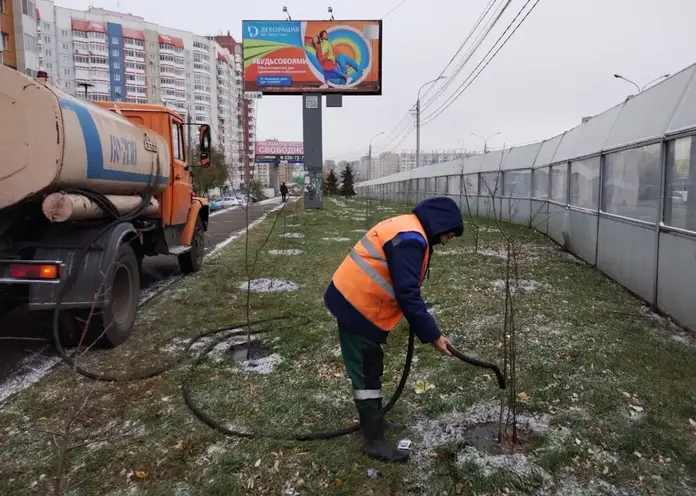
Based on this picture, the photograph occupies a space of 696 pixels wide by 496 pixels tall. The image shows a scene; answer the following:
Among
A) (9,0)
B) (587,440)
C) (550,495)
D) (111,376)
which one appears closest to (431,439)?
(550,495)

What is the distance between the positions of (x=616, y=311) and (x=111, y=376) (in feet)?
18.2

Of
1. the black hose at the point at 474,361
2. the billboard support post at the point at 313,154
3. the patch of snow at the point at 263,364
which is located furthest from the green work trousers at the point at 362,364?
the billboard support post at the point at 313,154

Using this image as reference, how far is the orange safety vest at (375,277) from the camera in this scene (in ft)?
9.06

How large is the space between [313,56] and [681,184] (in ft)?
73.4

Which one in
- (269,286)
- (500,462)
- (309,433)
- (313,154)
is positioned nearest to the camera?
(500,462)

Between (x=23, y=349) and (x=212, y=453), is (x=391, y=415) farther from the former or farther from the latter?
(x=23, y=349)

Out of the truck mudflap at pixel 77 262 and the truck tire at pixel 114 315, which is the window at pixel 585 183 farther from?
the truck mudflap at pixel 77 262

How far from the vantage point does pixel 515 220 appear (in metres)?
17.8

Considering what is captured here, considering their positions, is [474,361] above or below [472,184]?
below

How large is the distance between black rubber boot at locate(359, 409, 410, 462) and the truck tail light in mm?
2960

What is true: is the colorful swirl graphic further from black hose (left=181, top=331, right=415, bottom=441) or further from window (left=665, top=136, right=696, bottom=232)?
black hose (left=181, top=331, right=415, bottom=441)

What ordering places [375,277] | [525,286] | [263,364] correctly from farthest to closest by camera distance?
[525,286], [263,364], [375,277]

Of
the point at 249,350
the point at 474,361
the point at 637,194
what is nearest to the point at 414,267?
the point at 474,361

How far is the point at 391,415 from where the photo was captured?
3514 mm
